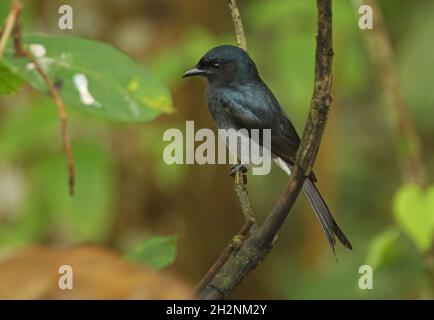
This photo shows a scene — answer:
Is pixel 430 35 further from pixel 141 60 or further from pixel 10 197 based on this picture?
pixel 10 197

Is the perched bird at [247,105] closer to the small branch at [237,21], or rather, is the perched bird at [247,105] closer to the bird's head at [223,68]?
the bird's head at [223,68]

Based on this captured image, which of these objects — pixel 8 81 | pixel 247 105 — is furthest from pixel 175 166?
pixel 8 81

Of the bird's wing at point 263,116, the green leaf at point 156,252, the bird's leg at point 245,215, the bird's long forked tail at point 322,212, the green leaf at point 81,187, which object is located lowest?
the green leaf at point 156,252

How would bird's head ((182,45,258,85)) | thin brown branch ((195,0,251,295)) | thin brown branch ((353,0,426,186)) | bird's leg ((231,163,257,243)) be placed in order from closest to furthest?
thin brown branch ((195,0,251,295))
bird's leg ((231,163,257,243))
bird's head ((182,45,258,85))
thin brown branch ((353,0,426,186))

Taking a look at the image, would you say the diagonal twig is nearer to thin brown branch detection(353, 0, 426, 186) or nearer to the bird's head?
the bird's head

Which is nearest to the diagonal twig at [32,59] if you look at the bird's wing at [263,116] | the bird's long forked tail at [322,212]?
the bird's long forked tail at [322,212]

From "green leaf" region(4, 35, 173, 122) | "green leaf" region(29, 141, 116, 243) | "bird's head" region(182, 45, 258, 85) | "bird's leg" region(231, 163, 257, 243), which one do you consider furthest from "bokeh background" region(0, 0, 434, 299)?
"green leaf" region(4, 35, 173, 122)
